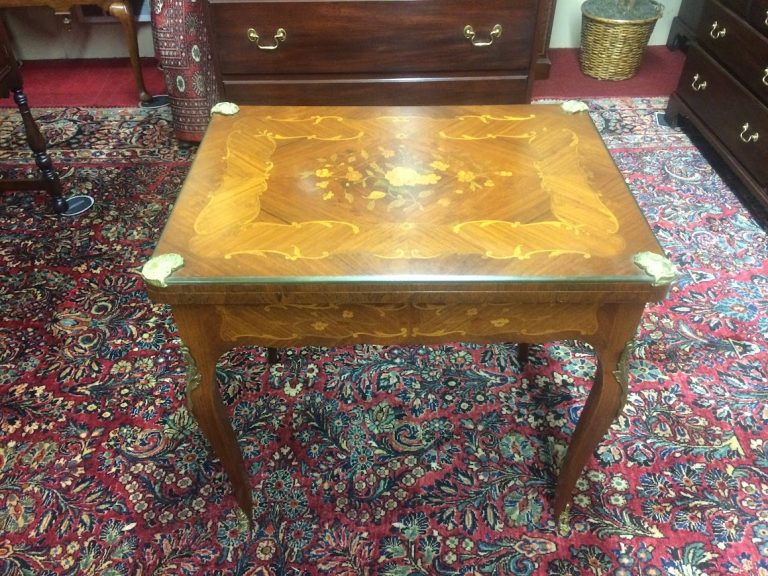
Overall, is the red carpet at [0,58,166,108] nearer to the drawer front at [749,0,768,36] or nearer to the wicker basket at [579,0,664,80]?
the wicker basket at [579,0,664,80]

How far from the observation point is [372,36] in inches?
96.0

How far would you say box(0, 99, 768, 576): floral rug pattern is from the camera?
5.10 feet

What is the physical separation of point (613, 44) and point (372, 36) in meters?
1.79

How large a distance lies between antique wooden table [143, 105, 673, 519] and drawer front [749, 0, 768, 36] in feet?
5.11

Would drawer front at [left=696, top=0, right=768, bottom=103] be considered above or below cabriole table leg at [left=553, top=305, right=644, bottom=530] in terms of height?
above

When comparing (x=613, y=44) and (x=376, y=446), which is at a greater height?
(x=613, y=44)

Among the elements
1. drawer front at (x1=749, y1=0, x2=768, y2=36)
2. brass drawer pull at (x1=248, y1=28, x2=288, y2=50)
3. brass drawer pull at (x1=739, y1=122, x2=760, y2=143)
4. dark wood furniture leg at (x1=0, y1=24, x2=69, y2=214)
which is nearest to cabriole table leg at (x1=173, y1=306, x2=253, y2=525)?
brass drawer pull at (x1=248, y1=28, x2=288, y2=50)

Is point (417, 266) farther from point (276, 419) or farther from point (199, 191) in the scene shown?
point (276, 419)

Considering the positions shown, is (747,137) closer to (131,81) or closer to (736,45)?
(736,45)

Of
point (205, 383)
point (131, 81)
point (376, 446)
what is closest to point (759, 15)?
point (376, 446)

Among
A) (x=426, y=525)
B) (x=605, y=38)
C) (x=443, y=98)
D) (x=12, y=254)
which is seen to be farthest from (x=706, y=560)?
(x=605, y=38)

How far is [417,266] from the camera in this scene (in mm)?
1235

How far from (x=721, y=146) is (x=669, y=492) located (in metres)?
1.84

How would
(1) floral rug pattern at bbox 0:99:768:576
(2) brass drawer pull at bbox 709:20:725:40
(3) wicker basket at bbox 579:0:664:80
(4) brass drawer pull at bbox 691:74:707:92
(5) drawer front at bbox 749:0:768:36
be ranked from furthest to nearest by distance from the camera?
(3) wicker basket at bbox 579:0:664:80
(4) brass drawer pull at bbox 691:74:707:92
(2) brass drawer pull at bbox 709:20:725:40
(5) drawer front at bbox 749:0:768:36
(1) floral rug pattern at bbox 0:99:768:576
